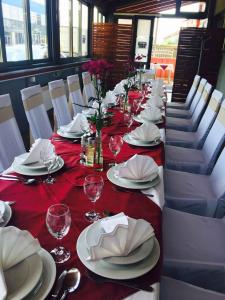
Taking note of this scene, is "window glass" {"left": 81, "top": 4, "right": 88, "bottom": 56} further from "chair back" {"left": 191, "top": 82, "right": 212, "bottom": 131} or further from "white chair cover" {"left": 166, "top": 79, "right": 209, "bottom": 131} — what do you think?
"chair back" {"left": 191, "top": 82, "right": 212, "bottom": 131}

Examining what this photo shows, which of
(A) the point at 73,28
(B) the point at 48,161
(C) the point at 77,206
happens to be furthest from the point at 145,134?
(A) the point at 73,28

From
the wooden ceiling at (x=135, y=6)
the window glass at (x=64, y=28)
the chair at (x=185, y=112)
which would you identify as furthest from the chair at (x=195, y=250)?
the wooden ceiling at (x=135, y=6)

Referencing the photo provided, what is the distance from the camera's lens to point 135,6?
7023 millimetres

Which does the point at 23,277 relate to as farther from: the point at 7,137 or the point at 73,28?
the point at 73,28

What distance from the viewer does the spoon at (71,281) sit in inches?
26.5

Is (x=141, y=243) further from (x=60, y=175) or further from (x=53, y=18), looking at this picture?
(x=53, y=18)

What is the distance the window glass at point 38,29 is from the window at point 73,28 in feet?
1.61

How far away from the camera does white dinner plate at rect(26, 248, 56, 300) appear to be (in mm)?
633

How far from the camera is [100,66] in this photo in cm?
124

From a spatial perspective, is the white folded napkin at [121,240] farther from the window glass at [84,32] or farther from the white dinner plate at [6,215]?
the window glass at [84,32]

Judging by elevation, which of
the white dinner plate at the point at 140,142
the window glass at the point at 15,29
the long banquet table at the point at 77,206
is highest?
the window glass at the point at 15,29

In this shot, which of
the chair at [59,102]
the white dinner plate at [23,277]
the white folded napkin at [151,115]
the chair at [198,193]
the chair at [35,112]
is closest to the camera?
the white dinner plate at [23,277]

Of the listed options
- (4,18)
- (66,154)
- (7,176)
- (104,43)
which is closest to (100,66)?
(66,154)

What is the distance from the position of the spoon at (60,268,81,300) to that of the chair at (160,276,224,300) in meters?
0.43
